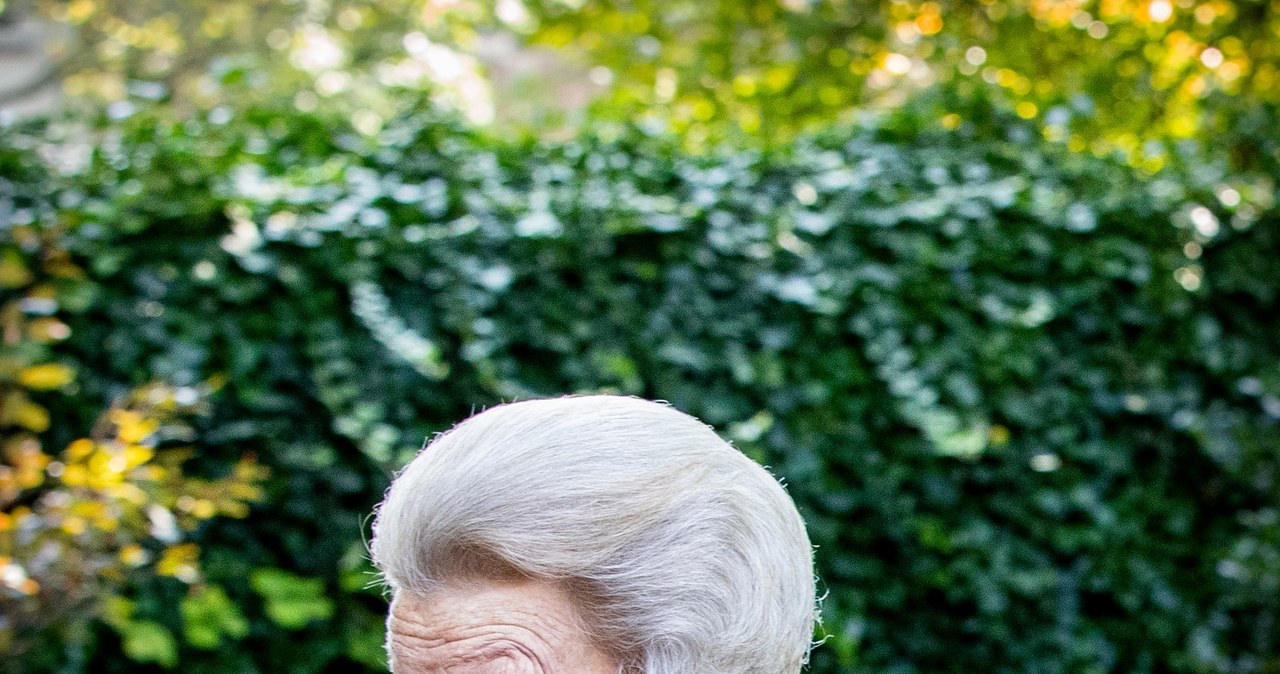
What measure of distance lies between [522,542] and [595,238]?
7.33 feet

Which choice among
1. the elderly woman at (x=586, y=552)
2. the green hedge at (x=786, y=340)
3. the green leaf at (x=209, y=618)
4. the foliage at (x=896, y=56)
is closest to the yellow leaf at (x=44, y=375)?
the green hedge at (x=786, y=340)

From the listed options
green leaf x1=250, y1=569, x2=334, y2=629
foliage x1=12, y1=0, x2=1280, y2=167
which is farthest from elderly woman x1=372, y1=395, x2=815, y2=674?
foliage x1=12, y1=0, x2=1280, y2=167

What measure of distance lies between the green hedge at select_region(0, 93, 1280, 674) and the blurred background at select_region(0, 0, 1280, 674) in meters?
0.01

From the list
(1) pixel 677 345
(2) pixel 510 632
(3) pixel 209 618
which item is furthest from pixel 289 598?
(2) pixel 510 632

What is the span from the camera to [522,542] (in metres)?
1.42

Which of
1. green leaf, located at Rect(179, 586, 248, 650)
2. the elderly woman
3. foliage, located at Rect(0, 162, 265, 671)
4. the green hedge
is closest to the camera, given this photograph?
the elderly woman

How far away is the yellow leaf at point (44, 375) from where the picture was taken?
118 inches

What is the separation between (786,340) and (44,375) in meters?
2.12

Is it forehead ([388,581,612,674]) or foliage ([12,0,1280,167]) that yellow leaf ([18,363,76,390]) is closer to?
forehead ([388,581,612,674])

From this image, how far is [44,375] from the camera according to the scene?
3.02 metres

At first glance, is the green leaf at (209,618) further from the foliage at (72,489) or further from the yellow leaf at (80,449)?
the yellow leaf at (80,449)

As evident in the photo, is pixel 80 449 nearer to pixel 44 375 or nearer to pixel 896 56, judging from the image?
pixel 44 375

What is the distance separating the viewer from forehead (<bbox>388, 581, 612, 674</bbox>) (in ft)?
4.80

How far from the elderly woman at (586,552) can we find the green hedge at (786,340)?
1.68 metres
